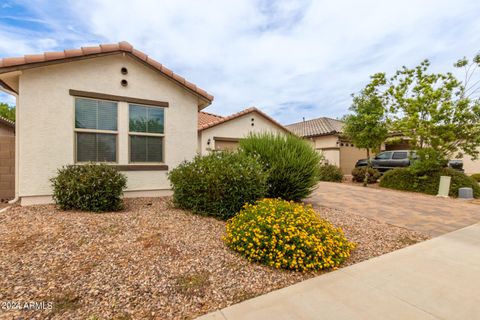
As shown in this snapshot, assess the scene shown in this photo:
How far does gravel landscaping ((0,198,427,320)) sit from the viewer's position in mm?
2408

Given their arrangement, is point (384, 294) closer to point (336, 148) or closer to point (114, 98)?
point (114, 98)

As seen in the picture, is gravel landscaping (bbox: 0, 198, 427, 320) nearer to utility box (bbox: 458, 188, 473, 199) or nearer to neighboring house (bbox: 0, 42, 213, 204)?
neighboring house (bbox: 0, 42, 213, 204)

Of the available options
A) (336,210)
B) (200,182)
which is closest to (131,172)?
(200,182)

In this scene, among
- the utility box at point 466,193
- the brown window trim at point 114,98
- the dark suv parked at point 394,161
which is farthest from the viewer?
the dark suv parked at point 394,161

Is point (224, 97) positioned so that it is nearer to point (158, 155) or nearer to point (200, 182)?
point (158, 155)

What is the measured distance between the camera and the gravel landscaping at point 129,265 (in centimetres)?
241

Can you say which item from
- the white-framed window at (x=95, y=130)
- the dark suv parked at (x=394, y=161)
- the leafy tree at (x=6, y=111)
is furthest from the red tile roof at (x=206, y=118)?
the leafy tree at (x=6, y=111)

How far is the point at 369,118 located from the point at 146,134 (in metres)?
10.6

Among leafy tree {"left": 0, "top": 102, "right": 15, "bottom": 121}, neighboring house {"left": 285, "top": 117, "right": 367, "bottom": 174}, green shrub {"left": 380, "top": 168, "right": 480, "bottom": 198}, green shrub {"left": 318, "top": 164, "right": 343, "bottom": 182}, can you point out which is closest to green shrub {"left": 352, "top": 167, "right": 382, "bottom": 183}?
green shrub {"left": 318, "top": 164, "right": 343, "bottom": 182}

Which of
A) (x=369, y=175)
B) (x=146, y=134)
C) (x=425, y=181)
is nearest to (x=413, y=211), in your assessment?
(x=425, y=181)

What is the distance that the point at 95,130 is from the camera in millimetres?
6410

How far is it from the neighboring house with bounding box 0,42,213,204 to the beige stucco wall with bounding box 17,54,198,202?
0.02 metres

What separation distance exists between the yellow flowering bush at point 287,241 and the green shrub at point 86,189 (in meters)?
3.16

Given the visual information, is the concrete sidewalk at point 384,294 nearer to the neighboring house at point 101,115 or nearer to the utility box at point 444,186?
the neighboring house at point 101,115
